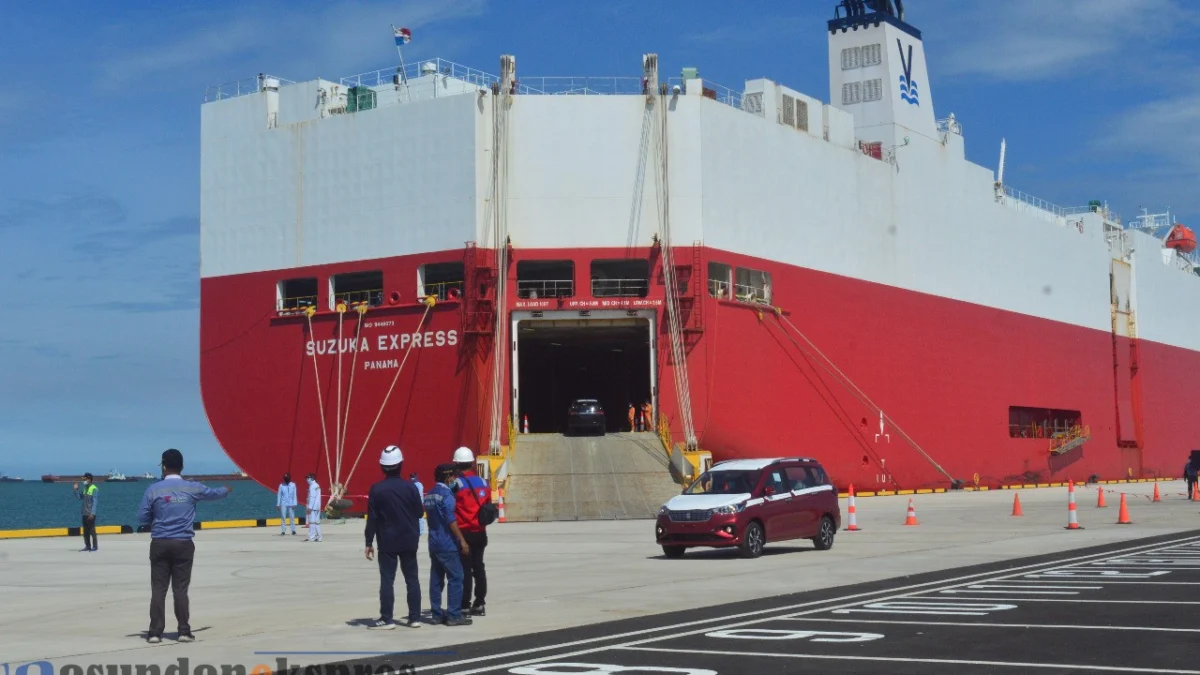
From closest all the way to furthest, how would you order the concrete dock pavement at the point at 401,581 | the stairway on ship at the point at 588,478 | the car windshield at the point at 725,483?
the concrete dock pavement at the point at 401,581, the car windshield at the point at 725,483, the stairway on ship at the point at 588,478

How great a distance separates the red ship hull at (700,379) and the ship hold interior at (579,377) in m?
5.56

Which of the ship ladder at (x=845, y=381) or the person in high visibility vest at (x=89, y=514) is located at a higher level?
the ship ladder at (x=845, y=381)

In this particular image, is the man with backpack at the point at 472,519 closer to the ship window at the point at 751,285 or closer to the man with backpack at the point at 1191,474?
the ship window at the point at 751,285

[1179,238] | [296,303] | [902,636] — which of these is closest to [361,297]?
[296,303]

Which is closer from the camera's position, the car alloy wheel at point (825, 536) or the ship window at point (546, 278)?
the car alloy wheel at point (825, 536)

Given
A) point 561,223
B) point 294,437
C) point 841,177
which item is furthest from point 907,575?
point 841,177

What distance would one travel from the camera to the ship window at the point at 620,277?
42719 mm

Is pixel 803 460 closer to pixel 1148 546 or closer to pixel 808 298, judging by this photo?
pixel 1148 546

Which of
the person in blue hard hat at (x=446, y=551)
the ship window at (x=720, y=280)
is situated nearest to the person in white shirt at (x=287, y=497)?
the ship window at (x=720, y=280)

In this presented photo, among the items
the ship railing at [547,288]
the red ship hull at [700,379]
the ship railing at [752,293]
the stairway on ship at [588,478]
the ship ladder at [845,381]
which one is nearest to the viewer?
the stairway on ship at [588,478]

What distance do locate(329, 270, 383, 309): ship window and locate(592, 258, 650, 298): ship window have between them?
697 centimetres

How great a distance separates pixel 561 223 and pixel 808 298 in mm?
10529

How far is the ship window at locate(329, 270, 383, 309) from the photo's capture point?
4378cm

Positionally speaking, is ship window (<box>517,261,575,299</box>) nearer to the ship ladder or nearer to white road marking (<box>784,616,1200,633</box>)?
the ship ladder
